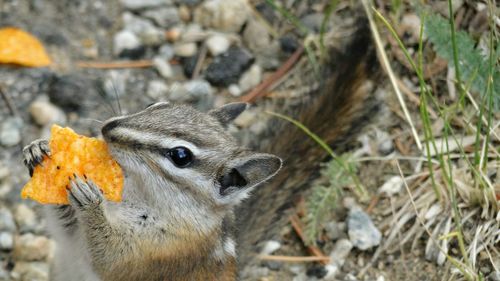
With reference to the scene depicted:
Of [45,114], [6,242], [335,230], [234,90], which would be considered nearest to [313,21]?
[234,90]

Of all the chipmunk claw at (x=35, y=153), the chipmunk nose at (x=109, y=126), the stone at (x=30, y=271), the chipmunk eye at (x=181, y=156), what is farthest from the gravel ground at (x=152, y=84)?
the chipmunk nose at (x=109, y=126)

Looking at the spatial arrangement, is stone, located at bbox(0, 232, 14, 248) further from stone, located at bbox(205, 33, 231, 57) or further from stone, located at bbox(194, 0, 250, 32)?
stone, located at bbox(194, 0, 250, 32)

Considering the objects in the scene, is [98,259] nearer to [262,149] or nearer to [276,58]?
[262,149]

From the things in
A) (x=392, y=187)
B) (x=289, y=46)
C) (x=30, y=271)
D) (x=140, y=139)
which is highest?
(x=140, y=139)

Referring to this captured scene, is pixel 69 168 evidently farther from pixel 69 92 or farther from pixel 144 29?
pixel 144 29

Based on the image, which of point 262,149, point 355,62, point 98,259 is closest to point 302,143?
point 262,149

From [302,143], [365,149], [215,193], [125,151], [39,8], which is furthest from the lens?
[39,8]
